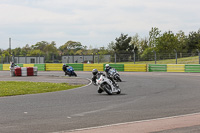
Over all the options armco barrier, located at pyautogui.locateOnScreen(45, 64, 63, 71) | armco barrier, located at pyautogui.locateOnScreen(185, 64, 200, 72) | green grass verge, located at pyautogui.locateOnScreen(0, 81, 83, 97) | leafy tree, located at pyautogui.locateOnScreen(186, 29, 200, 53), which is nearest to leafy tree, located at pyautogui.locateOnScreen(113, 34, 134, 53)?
leafy tree, located at pyautogui.locateOnScreen(186, 29, 200, 53)

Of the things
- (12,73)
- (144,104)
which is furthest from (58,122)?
(12,73)

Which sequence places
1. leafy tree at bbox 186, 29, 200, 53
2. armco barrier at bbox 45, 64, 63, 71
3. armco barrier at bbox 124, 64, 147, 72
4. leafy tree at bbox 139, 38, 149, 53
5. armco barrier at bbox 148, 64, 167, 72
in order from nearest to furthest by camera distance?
armco barrier at bbox 148, 64, 167, 72, armco barrier at bbox 124, 64, 147, 72, armco barrier at bbox 45, 64, 63, 71, leafy tree at bbox 186, 29, 200, 53, leafy tree at bbox 139, 38, 149, 53

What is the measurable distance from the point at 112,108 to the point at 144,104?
1361mm

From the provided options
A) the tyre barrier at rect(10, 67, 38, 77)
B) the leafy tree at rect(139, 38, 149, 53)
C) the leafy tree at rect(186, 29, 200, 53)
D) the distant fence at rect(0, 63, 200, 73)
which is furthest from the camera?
the leafy tree at rect(139, 38, 149, 53)

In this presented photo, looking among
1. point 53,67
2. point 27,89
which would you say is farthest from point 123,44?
point 27,89

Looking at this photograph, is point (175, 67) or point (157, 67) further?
point (157, 67)

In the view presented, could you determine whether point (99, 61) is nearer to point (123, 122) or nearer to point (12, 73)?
point (12, 73)

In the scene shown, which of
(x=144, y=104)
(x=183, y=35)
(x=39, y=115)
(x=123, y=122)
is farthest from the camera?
(x=183, y=35)

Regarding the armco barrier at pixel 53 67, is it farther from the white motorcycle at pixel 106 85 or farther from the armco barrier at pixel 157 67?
A: the white motorcycle at pixel 106 85

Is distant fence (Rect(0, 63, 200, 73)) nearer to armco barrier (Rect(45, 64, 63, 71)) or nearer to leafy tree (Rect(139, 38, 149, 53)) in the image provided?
armco barrier (Rect(45, 64, 63, 71))

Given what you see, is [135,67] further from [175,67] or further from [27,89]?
[27,89]

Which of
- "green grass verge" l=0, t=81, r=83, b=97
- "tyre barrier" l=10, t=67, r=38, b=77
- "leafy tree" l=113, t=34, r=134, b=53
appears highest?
"leafy tree" l=113, t=34, r=134, b=53

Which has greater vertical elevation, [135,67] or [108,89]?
[135,67]

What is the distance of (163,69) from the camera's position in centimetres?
3703
